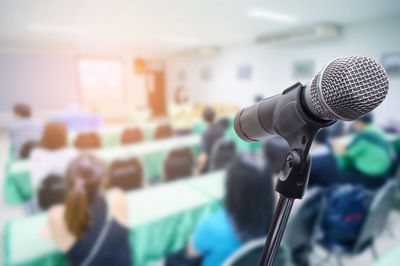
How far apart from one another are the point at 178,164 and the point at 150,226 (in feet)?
4.78

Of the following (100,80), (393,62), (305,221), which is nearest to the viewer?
(305,221)

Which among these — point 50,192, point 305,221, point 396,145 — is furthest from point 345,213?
point 396,145

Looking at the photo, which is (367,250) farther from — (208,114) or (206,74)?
(206,74)

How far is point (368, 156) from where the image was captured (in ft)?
8.58

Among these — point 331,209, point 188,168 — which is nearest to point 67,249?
point 331,209

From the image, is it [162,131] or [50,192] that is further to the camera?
[162,131]

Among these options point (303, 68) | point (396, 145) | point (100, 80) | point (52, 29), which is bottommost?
point (396, 145)

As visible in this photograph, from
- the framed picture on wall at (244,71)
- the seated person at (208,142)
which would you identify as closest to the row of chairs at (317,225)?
the seated person at (208,142)

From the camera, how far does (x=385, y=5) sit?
396 centimetres

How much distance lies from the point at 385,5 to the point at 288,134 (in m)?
5.00

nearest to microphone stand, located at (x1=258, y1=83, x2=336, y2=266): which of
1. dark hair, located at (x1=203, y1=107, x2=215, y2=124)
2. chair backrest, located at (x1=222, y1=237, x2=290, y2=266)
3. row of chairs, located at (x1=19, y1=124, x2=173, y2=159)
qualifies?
chair backrest, located at (x1=222, y1=237, x2=290, y2=266)

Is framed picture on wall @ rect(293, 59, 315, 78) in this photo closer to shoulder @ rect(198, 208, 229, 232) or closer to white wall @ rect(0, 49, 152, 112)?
shoulder @ rect(198, 208, 229, 232)

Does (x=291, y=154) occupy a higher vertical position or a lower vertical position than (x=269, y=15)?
lower

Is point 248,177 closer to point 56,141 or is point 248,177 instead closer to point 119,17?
point 56,141
